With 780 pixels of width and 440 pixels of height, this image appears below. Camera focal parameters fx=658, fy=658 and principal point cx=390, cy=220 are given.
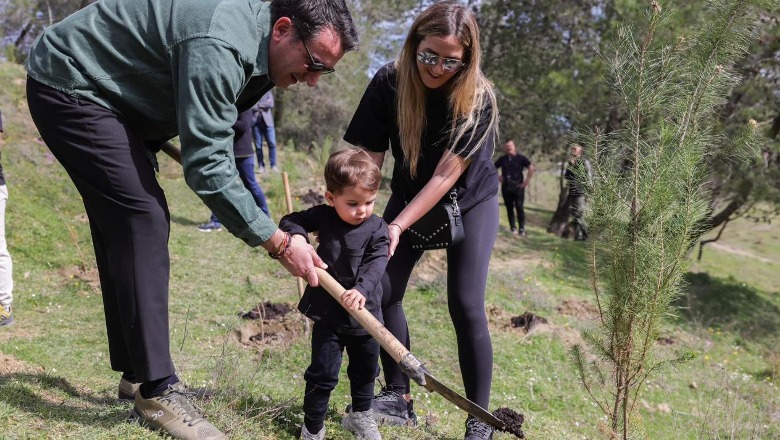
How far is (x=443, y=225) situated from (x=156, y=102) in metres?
1.28

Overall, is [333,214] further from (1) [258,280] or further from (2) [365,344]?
(1) [258,280]

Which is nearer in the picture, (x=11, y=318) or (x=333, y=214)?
(x=333, y=214)

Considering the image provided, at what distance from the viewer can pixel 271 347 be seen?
16.1ft

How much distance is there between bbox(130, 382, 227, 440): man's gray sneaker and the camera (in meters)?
2.54

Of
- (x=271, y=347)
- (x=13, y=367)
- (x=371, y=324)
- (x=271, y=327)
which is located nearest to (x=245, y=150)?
(x=271, y=327)

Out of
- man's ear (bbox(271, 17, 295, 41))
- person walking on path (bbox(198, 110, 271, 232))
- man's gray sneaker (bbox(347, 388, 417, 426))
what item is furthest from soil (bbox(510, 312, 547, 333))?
man's ear (bbox(271, 17, 295, 41))

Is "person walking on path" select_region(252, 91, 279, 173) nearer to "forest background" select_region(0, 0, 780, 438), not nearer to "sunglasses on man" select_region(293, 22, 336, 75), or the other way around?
"forest background" select_region(0, 0, 780, 438)

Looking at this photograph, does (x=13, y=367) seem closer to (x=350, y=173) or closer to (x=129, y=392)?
(x=129, y=392)

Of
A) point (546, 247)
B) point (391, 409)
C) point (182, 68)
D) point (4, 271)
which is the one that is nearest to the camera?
point (182, 68)

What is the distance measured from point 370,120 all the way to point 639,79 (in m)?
1.20

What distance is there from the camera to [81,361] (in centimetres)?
394

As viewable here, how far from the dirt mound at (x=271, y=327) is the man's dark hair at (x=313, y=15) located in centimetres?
297

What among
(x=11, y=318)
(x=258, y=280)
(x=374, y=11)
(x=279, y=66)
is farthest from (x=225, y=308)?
(x=374, y=11)

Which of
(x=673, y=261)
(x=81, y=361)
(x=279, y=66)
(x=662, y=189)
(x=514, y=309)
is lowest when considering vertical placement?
(x=514, y=309)
